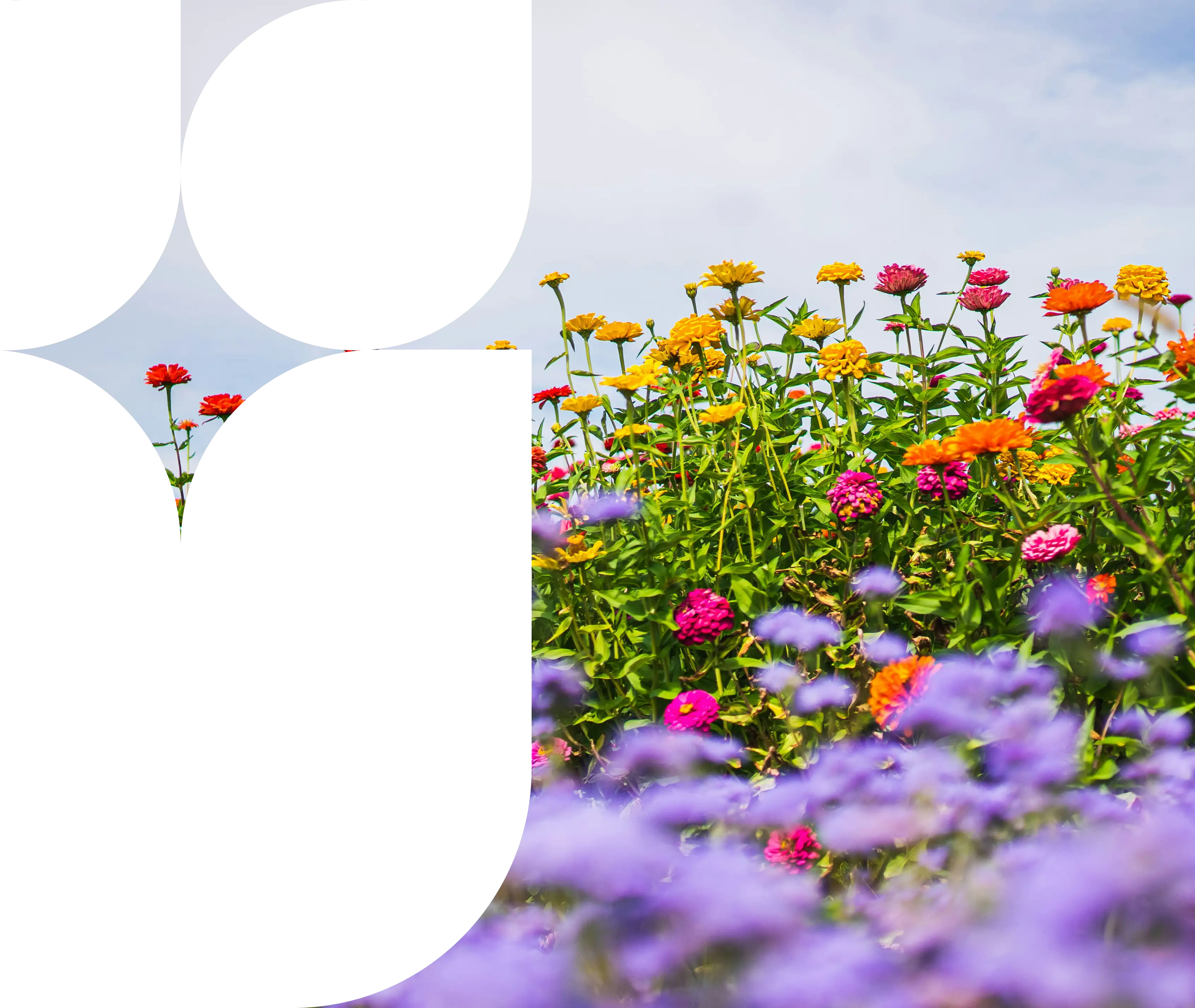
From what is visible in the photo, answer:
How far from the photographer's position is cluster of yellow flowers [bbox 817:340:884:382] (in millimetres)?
2424

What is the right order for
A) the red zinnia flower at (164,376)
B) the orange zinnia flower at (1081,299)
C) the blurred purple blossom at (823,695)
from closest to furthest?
the blurred purple blossom at (823,695) → the orange zinnia flower at (1081,299) → the red zinnia flower at (164,376)

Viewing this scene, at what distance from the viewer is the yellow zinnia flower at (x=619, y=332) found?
255 cm

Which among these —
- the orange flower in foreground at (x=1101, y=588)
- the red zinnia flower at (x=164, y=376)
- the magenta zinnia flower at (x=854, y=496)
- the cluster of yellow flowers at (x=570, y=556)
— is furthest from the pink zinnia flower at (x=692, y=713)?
the red zinnia flower at (x=164, y=376)

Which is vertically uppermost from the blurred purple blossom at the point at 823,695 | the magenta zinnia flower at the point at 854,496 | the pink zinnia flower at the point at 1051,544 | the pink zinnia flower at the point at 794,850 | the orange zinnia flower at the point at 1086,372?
the orange zinnia flower at the point at 1086,372

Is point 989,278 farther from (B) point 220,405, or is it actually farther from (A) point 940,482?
(B) point 220,405

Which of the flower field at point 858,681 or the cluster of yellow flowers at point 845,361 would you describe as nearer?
the flower field at point 858,681

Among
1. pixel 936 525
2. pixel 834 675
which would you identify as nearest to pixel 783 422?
pixel 936 525

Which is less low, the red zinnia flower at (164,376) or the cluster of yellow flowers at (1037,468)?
the red zinnia flower at (164,376)

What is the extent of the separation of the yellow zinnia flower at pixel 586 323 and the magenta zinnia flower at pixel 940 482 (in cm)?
88

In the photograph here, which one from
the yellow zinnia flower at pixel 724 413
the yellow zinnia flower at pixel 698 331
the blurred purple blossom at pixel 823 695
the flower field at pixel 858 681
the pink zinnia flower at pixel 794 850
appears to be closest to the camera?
the flower field at pixel 858 681

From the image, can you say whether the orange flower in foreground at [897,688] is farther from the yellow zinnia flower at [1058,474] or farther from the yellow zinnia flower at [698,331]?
the yellow zinnia flower at [698,331]

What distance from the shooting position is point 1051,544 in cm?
188

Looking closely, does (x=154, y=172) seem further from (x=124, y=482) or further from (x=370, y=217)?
(x=124, y=482)

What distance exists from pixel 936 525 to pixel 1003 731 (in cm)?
94
